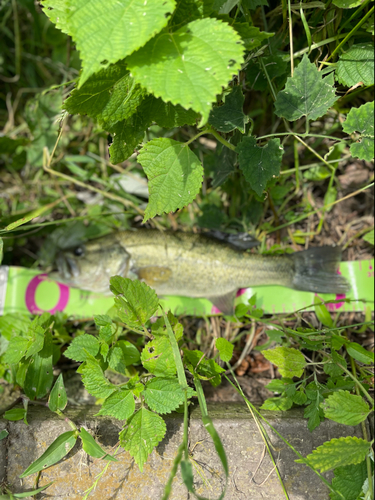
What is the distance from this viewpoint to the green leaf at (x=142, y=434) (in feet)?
6.49

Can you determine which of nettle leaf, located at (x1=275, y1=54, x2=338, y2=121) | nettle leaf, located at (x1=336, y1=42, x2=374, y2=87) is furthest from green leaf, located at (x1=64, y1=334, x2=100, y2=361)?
nettle leaf, located at (x1=336, y1=42, x2=374, y2=87)

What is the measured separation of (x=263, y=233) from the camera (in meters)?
3.22

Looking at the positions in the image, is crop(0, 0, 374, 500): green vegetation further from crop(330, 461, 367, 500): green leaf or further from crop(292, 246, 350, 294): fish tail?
crop(292, 246, 350, 294): fish tail

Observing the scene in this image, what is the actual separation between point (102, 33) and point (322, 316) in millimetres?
2473

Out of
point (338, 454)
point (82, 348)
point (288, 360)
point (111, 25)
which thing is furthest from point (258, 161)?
point (338, 454)

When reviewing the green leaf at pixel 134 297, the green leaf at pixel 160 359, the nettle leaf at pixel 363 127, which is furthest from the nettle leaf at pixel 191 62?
the green leaf at pixel 160 359

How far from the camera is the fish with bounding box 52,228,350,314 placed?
3.03m

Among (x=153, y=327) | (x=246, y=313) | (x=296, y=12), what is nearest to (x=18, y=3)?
(x=296, y=12)

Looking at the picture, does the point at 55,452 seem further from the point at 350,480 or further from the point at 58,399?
the point at 350,480

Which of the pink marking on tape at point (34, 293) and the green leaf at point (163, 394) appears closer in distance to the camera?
the green leaf at point (163, 394)

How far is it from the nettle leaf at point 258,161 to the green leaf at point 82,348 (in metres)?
1.40

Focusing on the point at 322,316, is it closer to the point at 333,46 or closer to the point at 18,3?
the point at 333,46

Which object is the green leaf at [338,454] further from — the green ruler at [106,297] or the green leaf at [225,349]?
the green ruler at [106,297]

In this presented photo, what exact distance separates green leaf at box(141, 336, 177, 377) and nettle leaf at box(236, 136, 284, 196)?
110 centimetres
